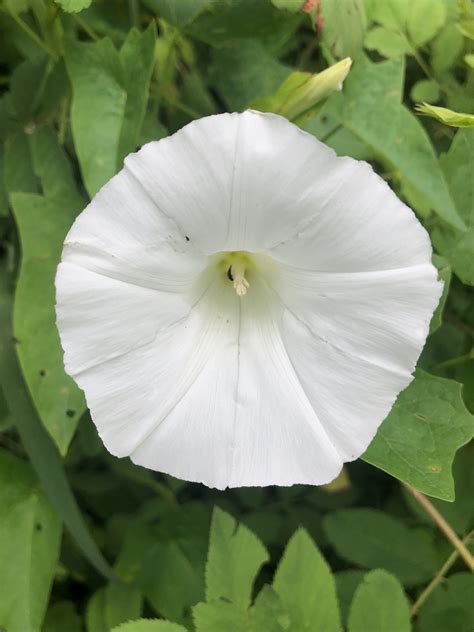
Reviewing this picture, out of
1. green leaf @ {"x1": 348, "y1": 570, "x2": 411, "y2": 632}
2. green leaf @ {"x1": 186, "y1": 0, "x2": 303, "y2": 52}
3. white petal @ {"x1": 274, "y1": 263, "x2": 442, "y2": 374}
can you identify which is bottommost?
green leaf @ {"x1": 348, "y1": 570, "x2": 411, "y2": 632}

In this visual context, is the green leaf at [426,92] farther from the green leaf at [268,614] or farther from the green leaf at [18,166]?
the green leaf at [268,614]

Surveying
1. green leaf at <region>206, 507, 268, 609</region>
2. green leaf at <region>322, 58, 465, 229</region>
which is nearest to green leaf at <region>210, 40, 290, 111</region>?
green leaf at <region>322, 58, 465, 229</region>

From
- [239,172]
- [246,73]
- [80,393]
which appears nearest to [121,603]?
[80,393]

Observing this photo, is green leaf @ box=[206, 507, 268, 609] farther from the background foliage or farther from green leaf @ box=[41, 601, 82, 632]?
green leaf @ box=[41, 601, 82, 632]

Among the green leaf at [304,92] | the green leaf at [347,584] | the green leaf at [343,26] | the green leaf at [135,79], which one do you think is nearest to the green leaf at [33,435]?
the green leaf at [135,79]

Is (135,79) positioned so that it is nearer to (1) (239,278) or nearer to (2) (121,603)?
(1) (239,278)

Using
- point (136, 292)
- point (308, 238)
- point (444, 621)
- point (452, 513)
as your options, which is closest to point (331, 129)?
point (308, 238)
